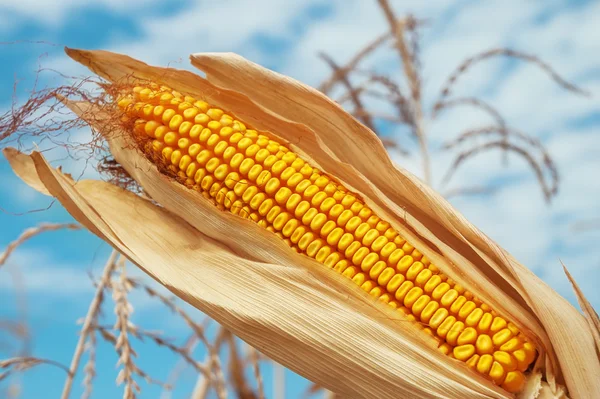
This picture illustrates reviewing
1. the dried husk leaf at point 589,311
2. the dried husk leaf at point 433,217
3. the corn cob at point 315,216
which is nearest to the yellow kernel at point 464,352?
the corn cob at point 315,216

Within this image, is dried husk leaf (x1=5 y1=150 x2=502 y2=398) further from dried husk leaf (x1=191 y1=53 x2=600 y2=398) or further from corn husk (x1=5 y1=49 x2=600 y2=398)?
dried husk leaf (x1=191 y1=53 x2=600 y2=398)

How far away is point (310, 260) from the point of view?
175 centimetres

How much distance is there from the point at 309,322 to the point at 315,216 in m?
0.33

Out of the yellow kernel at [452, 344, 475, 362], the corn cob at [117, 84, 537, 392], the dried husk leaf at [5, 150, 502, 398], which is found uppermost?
the corn cob at [117, 84, 537, 392]

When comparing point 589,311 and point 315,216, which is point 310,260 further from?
point 589,311

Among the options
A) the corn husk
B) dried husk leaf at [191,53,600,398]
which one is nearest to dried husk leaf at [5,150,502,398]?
the corn husk

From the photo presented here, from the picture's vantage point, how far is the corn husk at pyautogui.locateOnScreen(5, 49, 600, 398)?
160cm

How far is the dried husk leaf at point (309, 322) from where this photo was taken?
1594 mm

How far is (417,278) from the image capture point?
1.75 m

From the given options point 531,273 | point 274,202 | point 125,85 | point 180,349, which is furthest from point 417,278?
point 125,85

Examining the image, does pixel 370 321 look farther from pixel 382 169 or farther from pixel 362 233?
pixel 382 169

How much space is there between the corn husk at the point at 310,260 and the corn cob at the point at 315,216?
0.05 meters

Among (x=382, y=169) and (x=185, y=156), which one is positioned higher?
(x=382, y=169)

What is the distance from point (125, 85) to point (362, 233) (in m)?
0.93
